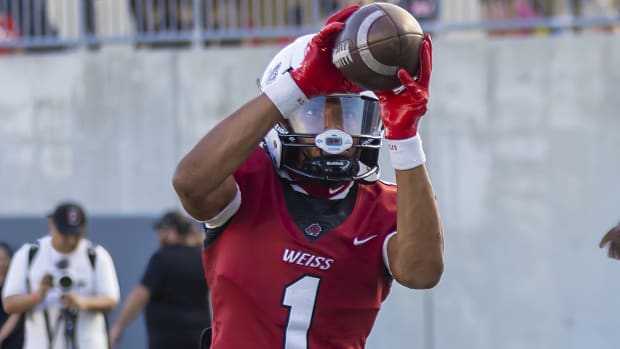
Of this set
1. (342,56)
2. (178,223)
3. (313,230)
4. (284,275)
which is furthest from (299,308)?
(178,223)

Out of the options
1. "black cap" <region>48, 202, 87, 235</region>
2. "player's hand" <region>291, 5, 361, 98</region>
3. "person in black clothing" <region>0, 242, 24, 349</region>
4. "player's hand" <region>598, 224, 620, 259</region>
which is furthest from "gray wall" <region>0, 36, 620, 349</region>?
"player's hand" <region>291, 5, 361, 98</region>

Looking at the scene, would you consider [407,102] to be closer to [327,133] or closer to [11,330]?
[327,133]

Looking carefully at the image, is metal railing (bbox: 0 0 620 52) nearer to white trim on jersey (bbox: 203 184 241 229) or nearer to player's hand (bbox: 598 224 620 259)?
player's hand (bbox: 598 224 620 259)

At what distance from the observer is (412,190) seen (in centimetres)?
309

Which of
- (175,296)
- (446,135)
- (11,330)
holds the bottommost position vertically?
(11,330)

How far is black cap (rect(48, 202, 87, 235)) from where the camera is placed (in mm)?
7266

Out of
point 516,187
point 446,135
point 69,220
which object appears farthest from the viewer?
point 446,135

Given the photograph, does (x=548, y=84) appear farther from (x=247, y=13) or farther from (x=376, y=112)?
(x=376, y=112)

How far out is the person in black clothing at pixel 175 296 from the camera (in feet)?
24.2

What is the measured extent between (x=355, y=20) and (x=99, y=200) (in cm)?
690

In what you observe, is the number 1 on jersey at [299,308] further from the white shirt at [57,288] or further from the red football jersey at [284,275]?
the white shirt at [57,288]

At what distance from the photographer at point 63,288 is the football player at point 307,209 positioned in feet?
13.1

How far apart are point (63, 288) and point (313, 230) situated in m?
4.22

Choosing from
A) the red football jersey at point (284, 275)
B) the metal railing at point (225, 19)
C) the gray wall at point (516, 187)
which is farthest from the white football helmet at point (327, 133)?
the metal railing at point (225, 19)
